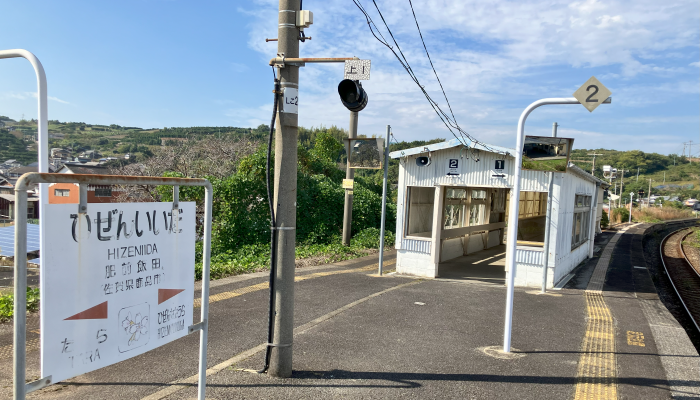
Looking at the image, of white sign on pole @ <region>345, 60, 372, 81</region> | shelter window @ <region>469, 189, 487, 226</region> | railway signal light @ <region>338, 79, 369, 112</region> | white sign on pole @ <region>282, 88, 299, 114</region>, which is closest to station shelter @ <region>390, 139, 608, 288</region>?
shelter window @ <region>469, 189, 487, 226</region>

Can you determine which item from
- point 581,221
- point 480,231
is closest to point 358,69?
point 581,221

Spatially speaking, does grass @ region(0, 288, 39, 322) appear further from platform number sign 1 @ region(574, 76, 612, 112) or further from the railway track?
the railway track

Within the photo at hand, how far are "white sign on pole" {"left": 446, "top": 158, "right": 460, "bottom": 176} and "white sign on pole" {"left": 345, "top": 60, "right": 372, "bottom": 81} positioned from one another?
6.65 meters

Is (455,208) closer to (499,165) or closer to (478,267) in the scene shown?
(478,267)

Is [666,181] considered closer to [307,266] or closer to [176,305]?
[307,266]

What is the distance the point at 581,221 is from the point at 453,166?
20.2 ft

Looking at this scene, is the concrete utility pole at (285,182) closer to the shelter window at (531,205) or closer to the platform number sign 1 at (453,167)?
the platform number sign 1 at (453,167)

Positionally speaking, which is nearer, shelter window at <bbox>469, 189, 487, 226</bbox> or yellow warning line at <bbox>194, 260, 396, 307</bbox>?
yellow warning line at <bbox>194, 260, 396, 307</bbox>

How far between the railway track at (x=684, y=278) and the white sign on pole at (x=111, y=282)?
35.3ft

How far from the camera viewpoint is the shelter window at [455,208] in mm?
13312

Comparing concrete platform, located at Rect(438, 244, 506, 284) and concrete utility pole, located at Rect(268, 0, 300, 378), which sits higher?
concrete utility pole, located at Rect(268, 0, 300, 378)

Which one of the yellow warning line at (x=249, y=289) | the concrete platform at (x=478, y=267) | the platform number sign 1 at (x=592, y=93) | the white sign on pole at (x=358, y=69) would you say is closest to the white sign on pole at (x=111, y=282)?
the white sign on pole at (x=358, y=69)

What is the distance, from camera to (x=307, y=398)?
4102 millimetres

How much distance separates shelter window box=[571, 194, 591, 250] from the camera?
12867mm
